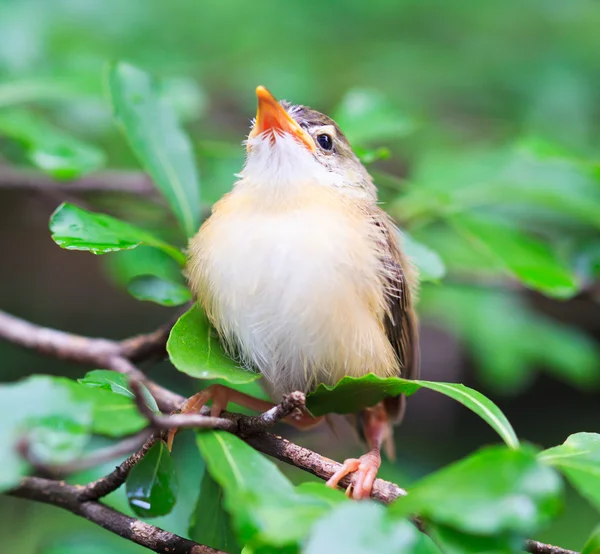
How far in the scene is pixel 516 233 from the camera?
9.27ft

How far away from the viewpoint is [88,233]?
1.86 metres

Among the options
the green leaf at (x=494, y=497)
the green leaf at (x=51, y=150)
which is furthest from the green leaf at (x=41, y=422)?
the green leaf at (x=51, y=150)

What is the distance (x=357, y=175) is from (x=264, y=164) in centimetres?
39

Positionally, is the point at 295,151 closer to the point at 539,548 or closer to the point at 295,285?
the point at 295,285

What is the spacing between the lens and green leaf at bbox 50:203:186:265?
5.95 feet

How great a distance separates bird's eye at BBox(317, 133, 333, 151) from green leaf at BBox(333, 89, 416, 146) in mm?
493

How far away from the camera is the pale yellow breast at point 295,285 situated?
1834mm

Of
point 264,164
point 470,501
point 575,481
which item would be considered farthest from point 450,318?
point 470,501

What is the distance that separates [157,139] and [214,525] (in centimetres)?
125

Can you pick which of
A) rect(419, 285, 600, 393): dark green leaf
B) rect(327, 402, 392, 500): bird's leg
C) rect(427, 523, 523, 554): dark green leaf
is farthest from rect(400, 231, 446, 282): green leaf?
rect(419, 285, 600, 393): dark green leaf

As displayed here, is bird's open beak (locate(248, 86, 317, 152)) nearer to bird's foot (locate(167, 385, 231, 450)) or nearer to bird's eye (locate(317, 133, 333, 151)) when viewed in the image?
bird's eye (locate(317, 133, 333, 151))

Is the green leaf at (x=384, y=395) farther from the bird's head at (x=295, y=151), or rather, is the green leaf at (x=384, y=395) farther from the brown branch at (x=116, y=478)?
the bird's head at (x=295, y=151)

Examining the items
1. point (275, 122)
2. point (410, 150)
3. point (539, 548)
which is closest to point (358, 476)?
point (539, 548)

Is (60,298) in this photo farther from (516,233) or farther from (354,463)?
(354,463)
